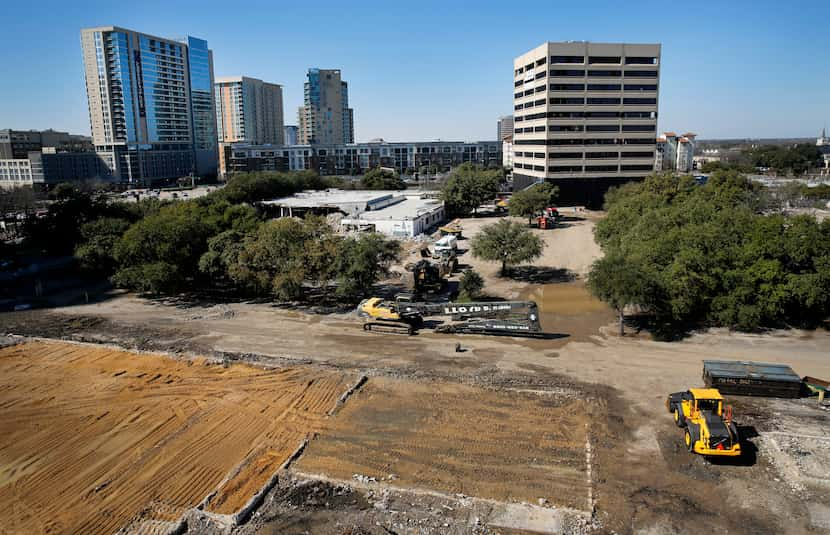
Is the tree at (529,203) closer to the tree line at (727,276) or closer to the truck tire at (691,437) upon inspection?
the tree line at (727,276)

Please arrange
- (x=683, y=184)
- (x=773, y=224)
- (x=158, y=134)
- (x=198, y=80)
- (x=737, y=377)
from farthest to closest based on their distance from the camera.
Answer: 1. (x=198, y=80)
2. (x=158, y=134)
3. (x=683, y=184)
4. (x=773, y=224)
5. (x=737, y=377)

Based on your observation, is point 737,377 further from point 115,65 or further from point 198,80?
point 198,80

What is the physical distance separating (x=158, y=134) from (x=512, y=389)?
12142 cm

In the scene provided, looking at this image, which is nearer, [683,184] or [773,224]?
[773,224]

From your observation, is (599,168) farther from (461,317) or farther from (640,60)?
(461,317)

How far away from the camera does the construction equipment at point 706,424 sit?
15125mm

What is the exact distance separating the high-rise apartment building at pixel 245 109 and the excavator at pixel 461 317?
153 m

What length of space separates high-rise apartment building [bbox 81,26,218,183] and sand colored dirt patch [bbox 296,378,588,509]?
11403cm

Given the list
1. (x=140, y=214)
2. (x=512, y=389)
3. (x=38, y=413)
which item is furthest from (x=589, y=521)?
(x=140, y=214)

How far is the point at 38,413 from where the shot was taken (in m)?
19.5

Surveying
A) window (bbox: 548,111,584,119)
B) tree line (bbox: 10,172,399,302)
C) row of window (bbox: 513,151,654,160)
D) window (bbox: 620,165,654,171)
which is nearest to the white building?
tree line (bbox: 10,172,399,302)

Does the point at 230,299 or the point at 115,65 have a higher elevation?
the point at 115,65

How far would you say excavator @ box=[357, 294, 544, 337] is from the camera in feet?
82.8

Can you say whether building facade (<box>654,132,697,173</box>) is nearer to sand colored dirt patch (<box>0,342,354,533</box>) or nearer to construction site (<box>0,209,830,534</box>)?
construction site (<box>0,209,830,534</box>)
